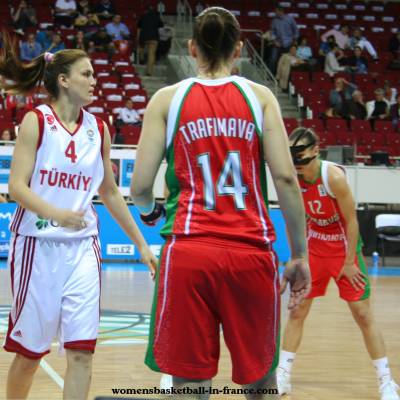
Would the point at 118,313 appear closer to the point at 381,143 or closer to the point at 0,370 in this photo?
the point at 0,370

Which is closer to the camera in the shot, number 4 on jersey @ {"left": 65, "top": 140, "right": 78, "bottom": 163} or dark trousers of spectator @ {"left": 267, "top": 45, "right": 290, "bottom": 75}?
number 4 on jersey @ {"left": 65, "top": 140, "right": 78, "bottom": 163}

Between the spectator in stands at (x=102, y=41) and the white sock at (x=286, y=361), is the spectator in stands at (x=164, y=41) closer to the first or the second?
the spectator in stands at (x=102, y=41)

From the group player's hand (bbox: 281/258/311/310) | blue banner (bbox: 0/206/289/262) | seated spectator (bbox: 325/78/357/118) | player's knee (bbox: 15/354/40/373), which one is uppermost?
player's hand (bbox: 281/258/311/310)

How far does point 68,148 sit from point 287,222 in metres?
1.27

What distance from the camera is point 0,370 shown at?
19.4 feet

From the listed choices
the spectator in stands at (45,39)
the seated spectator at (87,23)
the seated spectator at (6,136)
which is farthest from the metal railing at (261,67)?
the seated spectator at (6,136)

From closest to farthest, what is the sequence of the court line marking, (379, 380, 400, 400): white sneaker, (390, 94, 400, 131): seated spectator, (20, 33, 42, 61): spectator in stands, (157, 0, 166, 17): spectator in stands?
(379, 380, 400, 400): white sneaker
the court line marking
(20, 33, 42, 61): spectator in stands
(390, 94, 400, 131): seated spectator
(157, 0, 166, 17): spectator in stands

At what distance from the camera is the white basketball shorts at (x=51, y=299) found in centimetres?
Result: 380

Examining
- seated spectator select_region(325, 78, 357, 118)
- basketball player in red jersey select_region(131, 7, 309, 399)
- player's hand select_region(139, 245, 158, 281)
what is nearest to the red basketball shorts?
basketball player in red jersey select_region(131, 7, 309, 399)

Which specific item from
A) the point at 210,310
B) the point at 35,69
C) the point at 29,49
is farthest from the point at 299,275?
the point at 29,49

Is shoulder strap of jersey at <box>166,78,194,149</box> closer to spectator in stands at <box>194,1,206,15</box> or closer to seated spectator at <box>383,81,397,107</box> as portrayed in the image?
seated spectator at <box>383,81,397,107</box>

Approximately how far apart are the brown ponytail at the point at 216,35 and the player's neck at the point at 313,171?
251cm

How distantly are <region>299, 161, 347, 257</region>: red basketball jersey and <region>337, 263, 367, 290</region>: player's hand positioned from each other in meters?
0.29

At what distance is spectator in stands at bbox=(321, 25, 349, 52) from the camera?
72.1 feet
